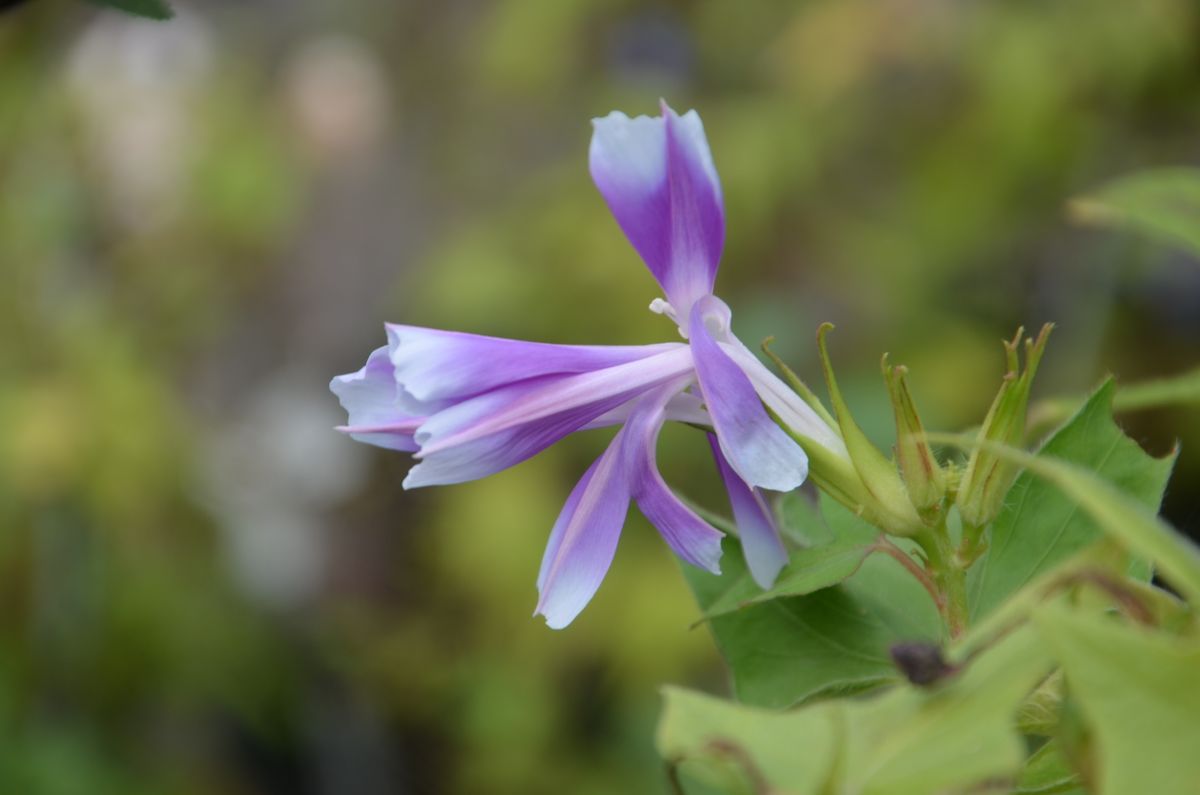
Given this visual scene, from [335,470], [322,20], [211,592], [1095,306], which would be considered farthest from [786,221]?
[322,20]

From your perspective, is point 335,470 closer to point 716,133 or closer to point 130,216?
point 130,216

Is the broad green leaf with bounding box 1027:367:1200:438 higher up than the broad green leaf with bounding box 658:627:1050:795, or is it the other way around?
the broad green leaf with bounding box 658:627:1050:795

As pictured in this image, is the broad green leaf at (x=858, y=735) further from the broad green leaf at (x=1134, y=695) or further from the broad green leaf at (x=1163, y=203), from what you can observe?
the broad green leaf at (x=1163, y=203)

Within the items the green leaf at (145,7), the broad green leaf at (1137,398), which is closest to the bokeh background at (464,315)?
the broad green leaf at (1137,398)

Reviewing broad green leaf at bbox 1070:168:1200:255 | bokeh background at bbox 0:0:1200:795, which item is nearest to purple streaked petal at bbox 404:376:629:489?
broad green leaf at bbox 1070:168:1200:255

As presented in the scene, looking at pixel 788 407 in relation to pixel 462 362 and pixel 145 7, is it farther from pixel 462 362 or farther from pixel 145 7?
Answer: pixel 145 7

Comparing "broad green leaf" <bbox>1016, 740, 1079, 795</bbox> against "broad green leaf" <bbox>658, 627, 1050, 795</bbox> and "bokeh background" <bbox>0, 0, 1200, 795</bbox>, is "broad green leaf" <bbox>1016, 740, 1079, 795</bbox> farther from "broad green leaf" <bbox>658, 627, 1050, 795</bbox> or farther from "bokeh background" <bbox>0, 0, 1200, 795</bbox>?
"bokeh background" <bbox>0, 0, 1200, 795</bbox>
